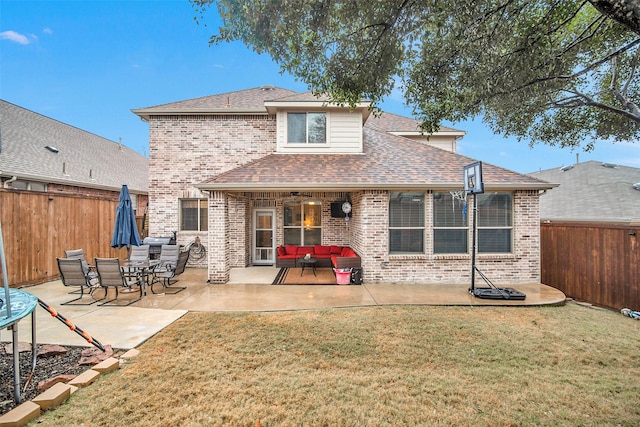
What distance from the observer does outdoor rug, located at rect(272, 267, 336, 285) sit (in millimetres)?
8930

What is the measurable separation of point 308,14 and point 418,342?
236 inches

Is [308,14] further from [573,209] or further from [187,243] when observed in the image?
[573,209]

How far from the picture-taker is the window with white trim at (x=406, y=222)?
8930 millimetres

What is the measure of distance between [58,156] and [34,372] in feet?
43.4

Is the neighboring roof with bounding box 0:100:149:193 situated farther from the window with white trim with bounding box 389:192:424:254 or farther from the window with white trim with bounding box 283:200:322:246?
the window with white trim with bounding box 389:192:424:254

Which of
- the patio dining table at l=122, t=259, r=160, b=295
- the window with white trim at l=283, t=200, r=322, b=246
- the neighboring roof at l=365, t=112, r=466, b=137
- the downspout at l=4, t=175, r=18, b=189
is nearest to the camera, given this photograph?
the patio dining table at l=122, t=259, r=160, b=295

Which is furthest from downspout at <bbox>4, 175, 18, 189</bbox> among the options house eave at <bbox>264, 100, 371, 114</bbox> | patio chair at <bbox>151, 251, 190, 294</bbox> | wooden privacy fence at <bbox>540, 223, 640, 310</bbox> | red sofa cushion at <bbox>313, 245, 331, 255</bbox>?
wooden privacy fence at <bbox>540, 223, 640, 310</bbox>

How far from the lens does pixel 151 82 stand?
90.4ft

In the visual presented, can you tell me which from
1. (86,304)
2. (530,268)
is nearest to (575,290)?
(530,268)

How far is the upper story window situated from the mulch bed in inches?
340

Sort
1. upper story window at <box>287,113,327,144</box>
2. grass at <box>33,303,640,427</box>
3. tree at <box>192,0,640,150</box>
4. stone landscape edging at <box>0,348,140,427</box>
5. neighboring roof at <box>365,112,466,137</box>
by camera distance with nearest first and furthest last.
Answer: stone landscape edging at <box>0,348,140,427</box>, grass at <box>33,303,640,427</box>, tree at <box>192,0,640,150</box>, upper story window at <box>287,113,327,144</box>, neighboring roof at <box>365,112,466,137</box>

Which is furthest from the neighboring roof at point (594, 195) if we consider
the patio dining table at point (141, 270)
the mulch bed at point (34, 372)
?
the mulch bed at point (34, 372)

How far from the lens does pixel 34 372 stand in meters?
3.80

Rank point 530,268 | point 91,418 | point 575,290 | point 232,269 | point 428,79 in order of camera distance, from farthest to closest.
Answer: point 232,269
point 530,268
point 575,290
point 428,79
point 91,418
